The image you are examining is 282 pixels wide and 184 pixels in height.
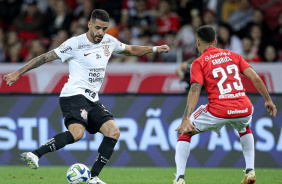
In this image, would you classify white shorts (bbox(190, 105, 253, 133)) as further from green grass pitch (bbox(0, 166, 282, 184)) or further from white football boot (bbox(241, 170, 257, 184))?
green grass pitch (bbox(0, 166, 282, 184))

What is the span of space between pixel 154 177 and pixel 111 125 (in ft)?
6.13

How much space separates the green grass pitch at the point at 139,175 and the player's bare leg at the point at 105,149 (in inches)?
34.2

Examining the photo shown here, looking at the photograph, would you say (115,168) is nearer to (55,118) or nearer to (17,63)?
(55,118)

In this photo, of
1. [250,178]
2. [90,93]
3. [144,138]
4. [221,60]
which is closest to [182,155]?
[250,178]

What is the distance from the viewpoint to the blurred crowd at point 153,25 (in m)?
14.4

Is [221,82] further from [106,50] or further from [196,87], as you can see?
[106,50]

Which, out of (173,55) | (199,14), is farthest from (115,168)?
(199,14)

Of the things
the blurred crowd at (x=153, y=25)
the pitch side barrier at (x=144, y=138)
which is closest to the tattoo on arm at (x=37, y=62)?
the pitch side barrier at (x=144, y=138)

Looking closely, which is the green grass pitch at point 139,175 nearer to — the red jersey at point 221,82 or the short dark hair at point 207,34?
the red jersey at point 221,82

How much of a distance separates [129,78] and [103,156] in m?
5.92

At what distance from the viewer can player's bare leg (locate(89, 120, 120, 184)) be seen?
25.6ft

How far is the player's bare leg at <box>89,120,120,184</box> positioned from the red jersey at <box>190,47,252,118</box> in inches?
52.6

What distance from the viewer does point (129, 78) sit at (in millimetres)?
13633

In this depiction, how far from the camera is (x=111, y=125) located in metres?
8.00
